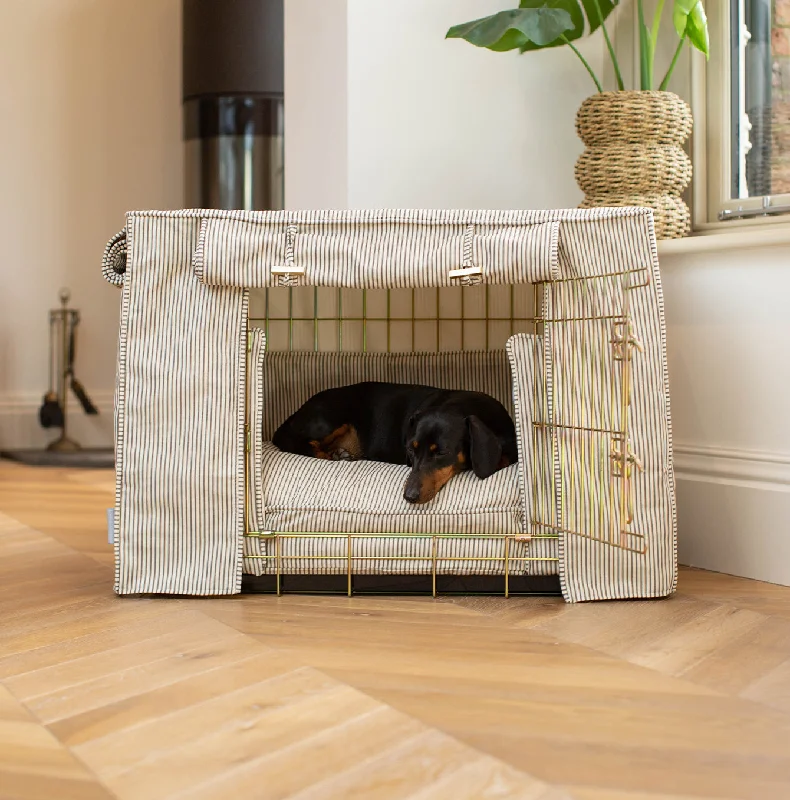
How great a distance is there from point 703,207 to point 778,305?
54 centimetres

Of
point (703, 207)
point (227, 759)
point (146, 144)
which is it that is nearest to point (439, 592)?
point (227, 759)

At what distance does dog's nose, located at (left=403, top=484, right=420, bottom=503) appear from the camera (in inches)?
82.4

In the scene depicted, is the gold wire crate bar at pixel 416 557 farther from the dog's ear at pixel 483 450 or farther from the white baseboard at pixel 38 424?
the white baseboard at pixel 38 424

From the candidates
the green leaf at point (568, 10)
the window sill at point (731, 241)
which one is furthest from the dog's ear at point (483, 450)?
the green leaf at point (568, 10)

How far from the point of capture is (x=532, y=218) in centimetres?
208

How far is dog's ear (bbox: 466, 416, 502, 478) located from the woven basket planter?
699 mm

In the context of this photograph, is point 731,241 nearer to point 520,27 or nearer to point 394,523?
point 520,27

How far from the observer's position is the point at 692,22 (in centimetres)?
240

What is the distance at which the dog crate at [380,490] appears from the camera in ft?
6.77

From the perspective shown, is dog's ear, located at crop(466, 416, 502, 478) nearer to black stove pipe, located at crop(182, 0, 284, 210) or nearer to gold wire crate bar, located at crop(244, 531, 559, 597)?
gold wire crate bar, located at crop(244, 531, 559, 597)

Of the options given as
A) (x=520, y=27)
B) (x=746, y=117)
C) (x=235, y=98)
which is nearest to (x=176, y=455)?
(x=520, y=27)

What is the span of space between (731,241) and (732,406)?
373 mm

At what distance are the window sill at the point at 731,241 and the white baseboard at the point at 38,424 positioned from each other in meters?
3.44

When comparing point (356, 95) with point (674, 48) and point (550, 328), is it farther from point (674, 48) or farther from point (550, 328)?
point (550, 328)
